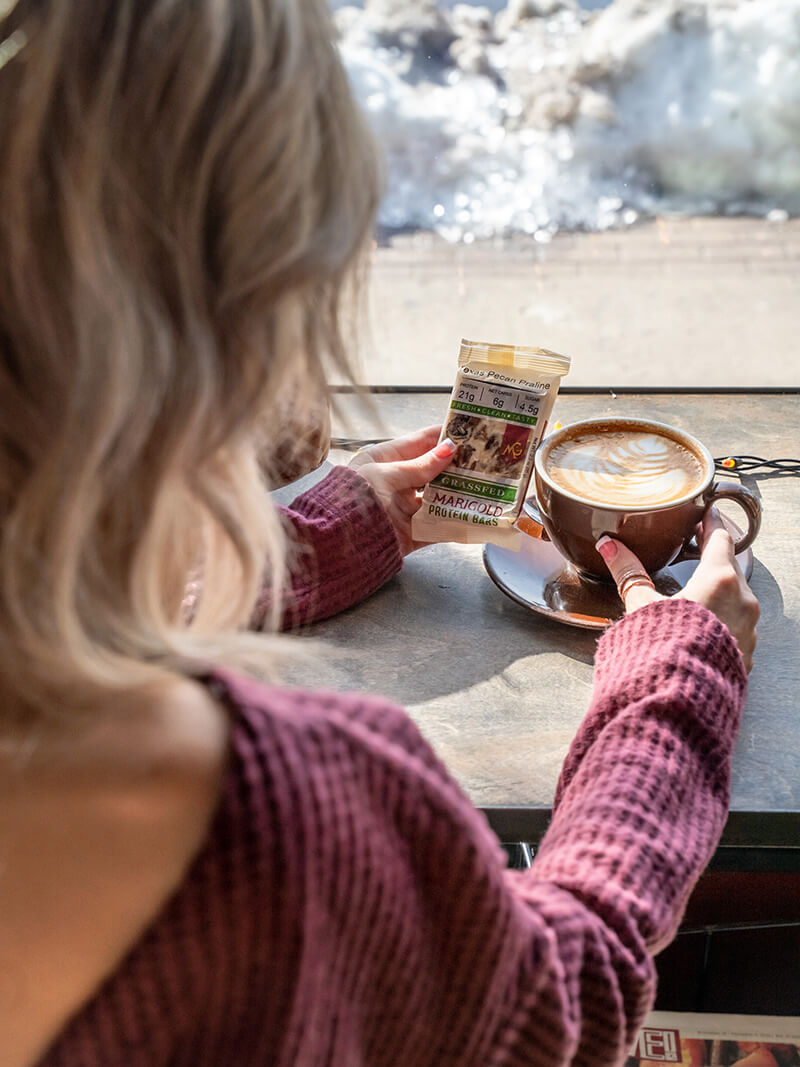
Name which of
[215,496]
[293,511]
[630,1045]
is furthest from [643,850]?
[293,511]

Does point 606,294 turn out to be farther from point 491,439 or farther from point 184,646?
point 184,646

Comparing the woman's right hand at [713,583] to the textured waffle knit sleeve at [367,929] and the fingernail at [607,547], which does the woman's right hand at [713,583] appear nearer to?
the fingernail at [607,547]

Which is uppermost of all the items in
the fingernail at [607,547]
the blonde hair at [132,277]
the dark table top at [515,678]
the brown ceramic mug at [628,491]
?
the blonde hair at [132,277]

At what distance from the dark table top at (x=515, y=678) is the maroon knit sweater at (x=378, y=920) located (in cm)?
10

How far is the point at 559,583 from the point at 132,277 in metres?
0.65

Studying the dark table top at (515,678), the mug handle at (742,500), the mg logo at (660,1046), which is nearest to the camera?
the dark table top at (515,678)

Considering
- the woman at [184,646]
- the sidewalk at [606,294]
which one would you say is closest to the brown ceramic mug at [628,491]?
the woman at [184,646]

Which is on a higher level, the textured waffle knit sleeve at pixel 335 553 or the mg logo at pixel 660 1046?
the textured waffle knit sleeve at pixel 335 553

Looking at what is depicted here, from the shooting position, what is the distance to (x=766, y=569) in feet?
3.41

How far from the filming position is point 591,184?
5.24 feet

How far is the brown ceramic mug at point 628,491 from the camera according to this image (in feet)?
3.03

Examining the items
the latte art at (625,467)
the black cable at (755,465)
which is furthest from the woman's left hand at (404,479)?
the black cable at (755,465)

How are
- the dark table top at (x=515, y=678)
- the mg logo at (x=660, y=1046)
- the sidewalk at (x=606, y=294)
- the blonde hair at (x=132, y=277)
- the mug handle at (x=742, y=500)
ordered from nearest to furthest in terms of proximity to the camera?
the blonde hair at (x=132, y=277), the dark table top at (x=515, y=678), the mug handle at (x=742, y=500), the mg logo at (x=660, y=1046), the sidewalk at (x=606, y=294)

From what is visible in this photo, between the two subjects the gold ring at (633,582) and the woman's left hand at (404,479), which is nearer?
the gold ring at (633,582)
